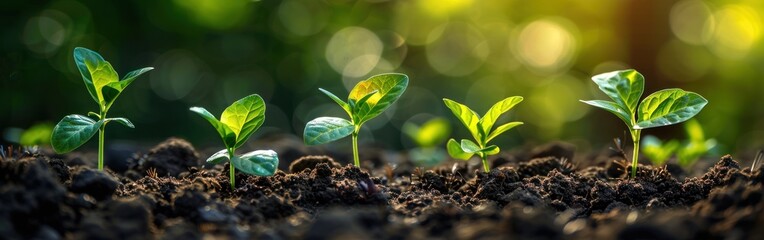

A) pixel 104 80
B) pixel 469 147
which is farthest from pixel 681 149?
pixel 104 80

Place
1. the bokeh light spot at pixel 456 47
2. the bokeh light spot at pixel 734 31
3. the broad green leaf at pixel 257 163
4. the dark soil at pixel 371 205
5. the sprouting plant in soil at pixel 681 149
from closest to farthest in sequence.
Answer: the dark soil at pixel 371 205 → the broad green leaf at pixel 257 163 → the sprouting plant in soil at pixel 681 149 → the bokeh light spot at pixel 734 31 → the bokeh light spot at pixel 456 47

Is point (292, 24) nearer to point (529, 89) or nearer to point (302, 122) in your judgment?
point (302, 122)

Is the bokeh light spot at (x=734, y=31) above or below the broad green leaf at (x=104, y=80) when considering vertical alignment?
above

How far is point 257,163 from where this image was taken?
1.69 meters

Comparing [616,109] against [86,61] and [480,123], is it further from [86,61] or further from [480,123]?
[86,61]

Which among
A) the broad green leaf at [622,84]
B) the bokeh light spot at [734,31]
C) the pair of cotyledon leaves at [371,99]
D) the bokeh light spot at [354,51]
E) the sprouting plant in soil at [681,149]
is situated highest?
the bokeh light spot at [734,31]

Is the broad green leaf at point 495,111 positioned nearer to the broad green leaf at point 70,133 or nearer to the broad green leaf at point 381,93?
the broad green leaf at point 381,93

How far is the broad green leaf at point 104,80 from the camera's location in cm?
182

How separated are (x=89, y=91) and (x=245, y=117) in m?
0.41

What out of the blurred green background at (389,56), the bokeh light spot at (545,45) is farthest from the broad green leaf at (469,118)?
the bokeh light spot at (545,45)

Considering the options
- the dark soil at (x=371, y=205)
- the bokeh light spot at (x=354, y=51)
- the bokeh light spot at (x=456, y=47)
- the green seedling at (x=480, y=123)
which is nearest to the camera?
the dark soil at (x=371, y=205)

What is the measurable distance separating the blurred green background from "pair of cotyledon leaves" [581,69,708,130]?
4.06 meters

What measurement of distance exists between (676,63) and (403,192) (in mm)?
5826

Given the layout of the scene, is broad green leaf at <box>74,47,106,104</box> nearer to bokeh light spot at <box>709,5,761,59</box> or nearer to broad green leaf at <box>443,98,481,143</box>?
broad green leaf at <box>443,98,481,143</box>
